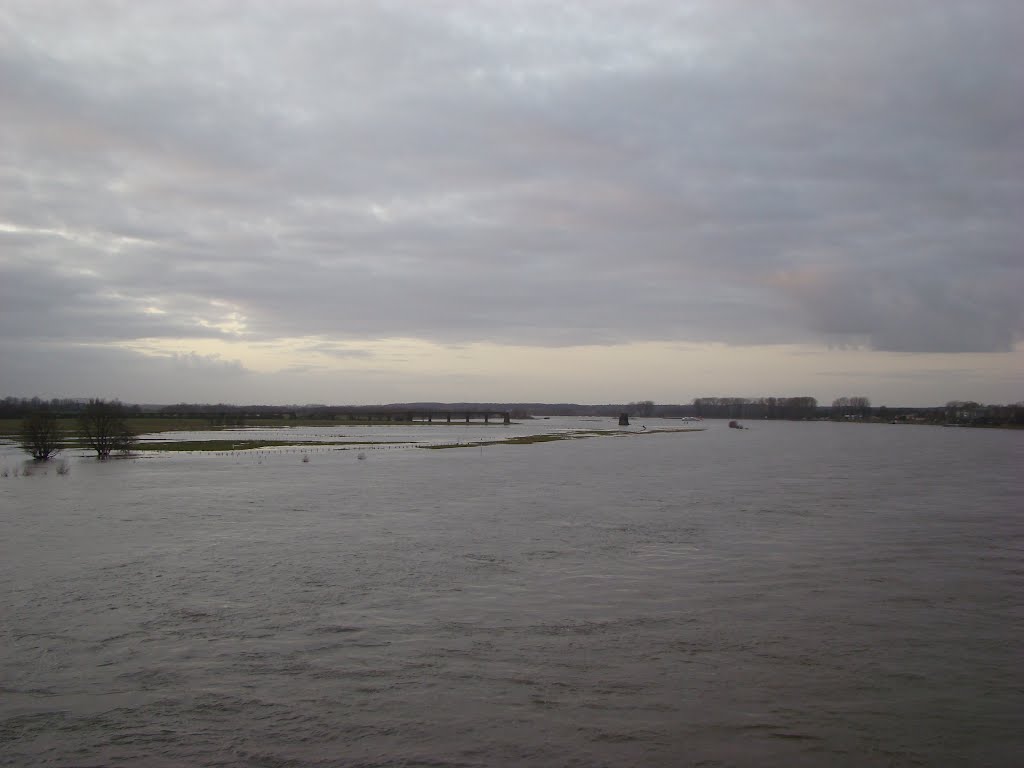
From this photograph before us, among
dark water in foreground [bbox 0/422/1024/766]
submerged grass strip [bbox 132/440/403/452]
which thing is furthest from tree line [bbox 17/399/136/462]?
dark water in foreground [bbox 0/422/1024/766]

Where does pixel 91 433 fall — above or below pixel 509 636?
above

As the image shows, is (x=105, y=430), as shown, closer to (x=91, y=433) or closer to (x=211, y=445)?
(x=91, y=433)

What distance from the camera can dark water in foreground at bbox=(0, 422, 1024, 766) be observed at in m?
11.2

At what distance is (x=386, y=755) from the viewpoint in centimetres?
1064

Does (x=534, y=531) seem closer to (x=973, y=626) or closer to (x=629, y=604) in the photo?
(x=629, y=604)

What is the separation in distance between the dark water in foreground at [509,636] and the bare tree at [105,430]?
119 ft

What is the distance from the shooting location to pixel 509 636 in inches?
616

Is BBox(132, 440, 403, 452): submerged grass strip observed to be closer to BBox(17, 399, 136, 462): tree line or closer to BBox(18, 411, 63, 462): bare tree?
BBox(17, 399, 136, 462): tree line

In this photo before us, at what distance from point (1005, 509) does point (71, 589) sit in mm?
35862

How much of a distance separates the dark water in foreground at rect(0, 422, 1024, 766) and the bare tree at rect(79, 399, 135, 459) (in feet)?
119

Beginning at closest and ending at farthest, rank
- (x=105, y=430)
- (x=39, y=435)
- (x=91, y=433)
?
1. (x=39, y=435)
2. (x=105, y=430)
3. (x=91, y=433)

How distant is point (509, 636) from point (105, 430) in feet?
203

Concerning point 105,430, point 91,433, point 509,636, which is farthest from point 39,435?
point 509,636

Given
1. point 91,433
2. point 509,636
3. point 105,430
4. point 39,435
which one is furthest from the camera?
point 91,433
